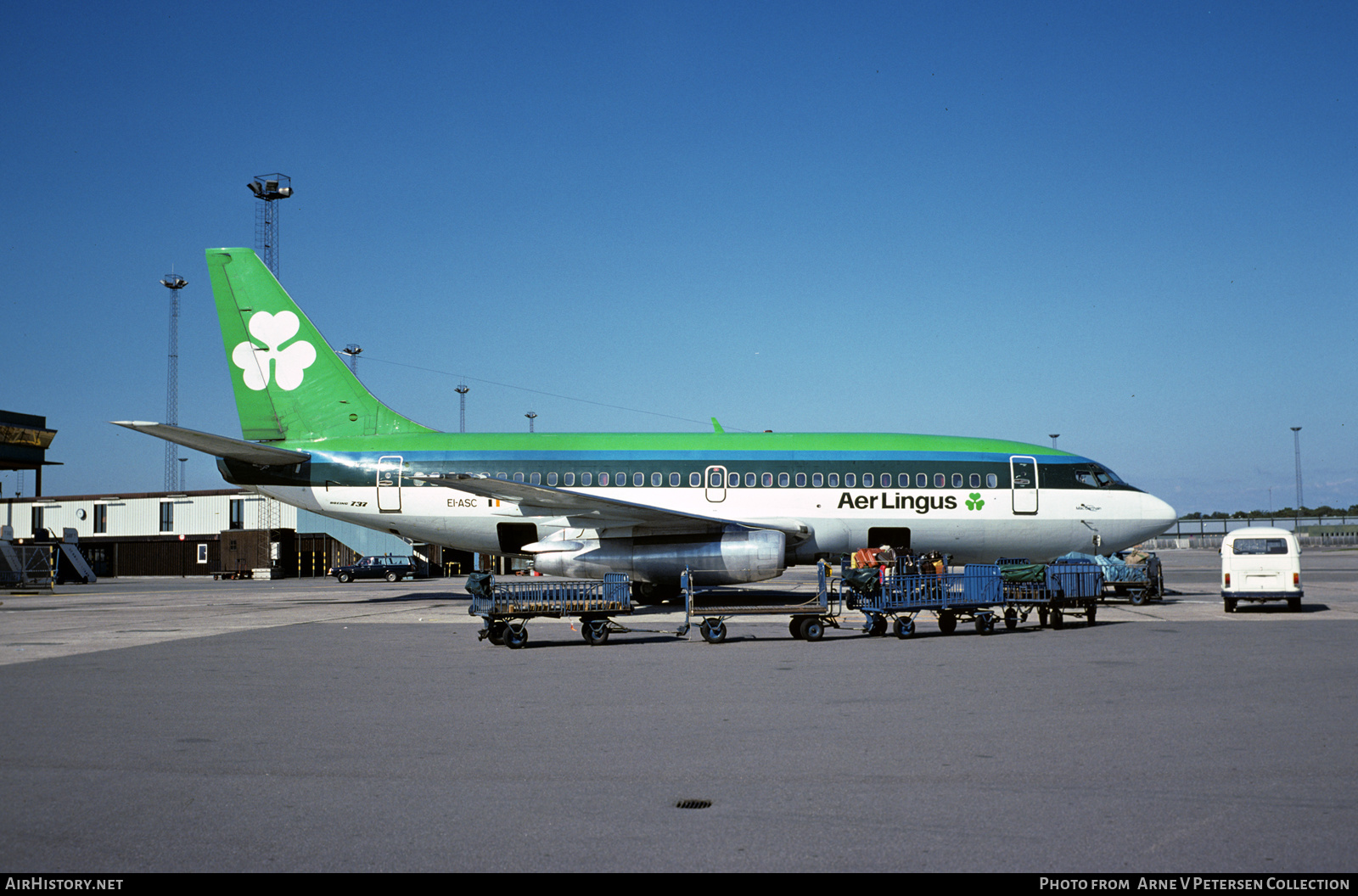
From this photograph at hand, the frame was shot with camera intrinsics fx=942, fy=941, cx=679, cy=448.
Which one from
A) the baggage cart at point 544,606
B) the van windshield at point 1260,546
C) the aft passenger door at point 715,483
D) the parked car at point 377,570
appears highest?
the aft passenger door at point 715,483

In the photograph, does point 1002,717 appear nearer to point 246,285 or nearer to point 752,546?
point 752,546

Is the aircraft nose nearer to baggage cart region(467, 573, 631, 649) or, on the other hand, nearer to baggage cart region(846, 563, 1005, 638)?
baggage cart region(846, 563, 1005, 638)

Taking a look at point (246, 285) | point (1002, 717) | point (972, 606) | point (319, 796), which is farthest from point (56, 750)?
point (246, 285)

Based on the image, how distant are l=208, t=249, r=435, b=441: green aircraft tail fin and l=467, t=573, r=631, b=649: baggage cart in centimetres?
1162

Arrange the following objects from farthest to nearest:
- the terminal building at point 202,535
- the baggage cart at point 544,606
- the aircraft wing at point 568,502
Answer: the terminal building at point 202,535, the aircraft wing at point 568,502, the baggage cart at point 544,606

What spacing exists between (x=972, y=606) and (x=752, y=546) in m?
5.67

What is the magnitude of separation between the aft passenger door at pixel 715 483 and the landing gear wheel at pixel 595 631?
27.7 feet

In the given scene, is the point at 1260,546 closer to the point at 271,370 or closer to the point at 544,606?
the point at 544,606

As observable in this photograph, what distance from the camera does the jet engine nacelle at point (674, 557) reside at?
841 inches

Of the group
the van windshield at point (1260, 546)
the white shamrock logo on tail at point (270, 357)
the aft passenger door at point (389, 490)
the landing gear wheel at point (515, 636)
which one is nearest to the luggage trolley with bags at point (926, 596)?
the landing gear wheel at point (515, 636)

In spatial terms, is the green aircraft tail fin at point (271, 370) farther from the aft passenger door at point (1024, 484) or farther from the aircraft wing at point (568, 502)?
the aft passenger door at point (1024, 484)

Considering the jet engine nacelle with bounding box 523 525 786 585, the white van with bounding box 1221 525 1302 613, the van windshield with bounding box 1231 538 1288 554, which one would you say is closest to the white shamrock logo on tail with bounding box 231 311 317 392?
the jet engine nacelle with bounding box 523 525 786 585

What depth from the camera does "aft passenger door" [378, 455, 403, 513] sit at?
79.9ft

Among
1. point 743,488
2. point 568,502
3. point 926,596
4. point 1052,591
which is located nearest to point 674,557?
point 568,502
